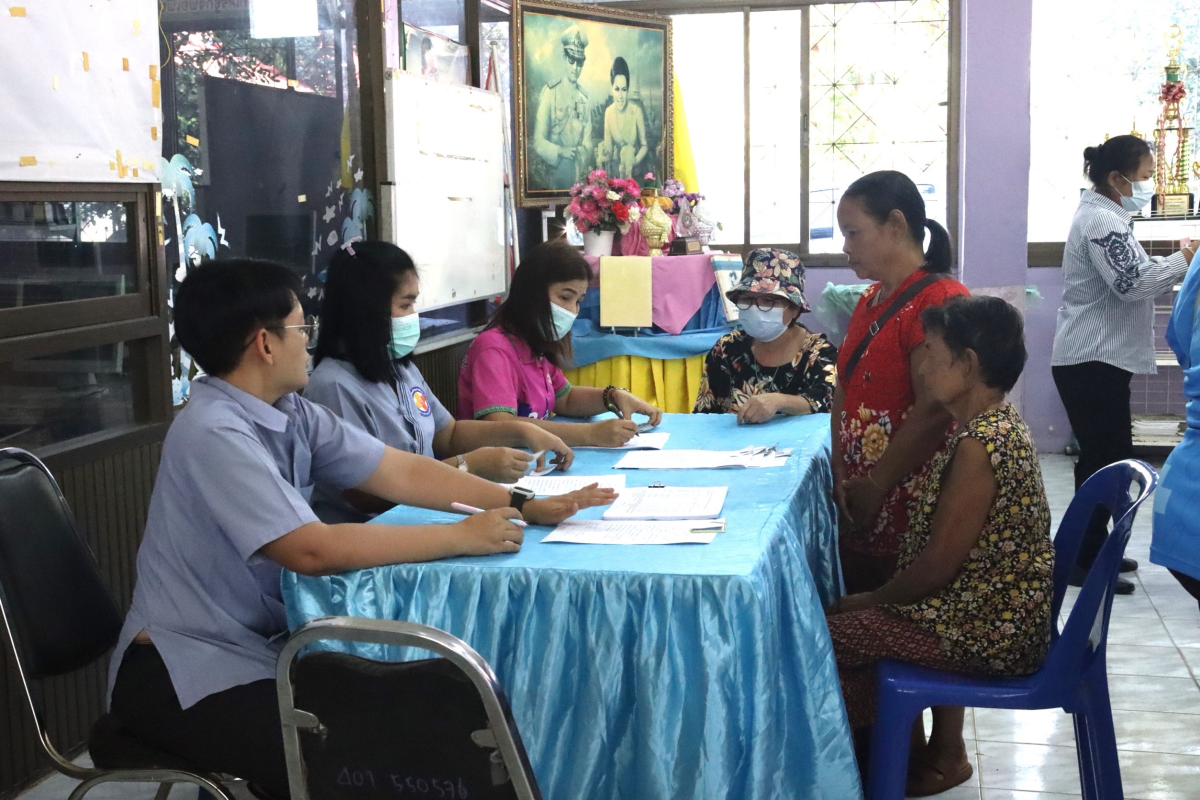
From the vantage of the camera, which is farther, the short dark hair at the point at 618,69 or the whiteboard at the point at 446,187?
the short dark hair at the point at 618,69

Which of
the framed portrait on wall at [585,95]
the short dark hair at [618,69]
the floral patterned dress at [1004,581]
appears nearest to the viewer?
the floral patterned dress at [1004,581]

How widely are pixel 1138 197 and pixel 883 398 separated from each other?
7.14ft

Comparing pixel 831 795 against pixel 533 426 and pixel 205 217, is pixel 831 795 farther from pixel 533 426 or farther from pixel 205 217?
pixel 205 217

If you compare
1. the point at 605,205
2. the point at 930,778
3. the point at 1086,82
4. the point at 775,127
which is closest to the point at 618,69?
Result: the point at 605,205

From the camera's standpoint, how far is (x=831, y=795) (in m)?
1.81

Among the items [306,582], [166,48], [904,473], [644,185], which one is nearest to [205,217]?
[166,48]

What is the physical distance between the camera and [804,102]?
6.77 meters

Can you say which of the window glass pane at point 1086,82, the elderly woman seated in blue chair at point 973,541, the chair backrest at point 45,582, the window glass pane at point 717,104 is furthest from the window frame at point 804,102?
the chair backrest at point 45,582

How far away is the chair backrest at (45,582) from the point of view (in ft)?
5.83

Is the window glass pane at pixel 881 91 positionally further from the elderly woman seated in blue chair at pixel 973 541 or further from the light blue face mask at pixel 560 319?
the elderly woman seated in blue chair at pixel 973 541

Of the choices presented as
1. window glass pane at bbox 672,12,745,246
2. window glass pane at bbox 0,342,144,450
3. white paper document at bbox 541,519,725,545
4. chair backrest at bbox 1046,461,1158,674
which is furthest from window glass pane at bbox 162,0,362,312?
window glass pane at bbox 672,12,745,246

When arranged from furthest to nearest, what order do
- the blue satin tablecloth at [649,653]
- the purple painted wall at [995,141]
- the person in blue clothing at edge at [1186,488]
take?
1. the purple painted wall at [995,141]
2. the person in blue clothing at edge at [1186,488]
3. the blue satin tablecloth at [649,653]

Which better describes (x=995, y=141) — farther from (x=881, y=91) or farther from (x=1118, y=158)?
(x=1118, y=158)

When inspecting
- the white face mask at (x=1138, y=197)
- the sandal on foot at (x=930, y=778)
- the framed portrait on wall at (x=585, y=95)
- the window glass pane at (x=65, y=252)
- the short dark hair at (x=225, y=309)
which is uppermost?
the framed portrait on wall at (x=585, y=95)
